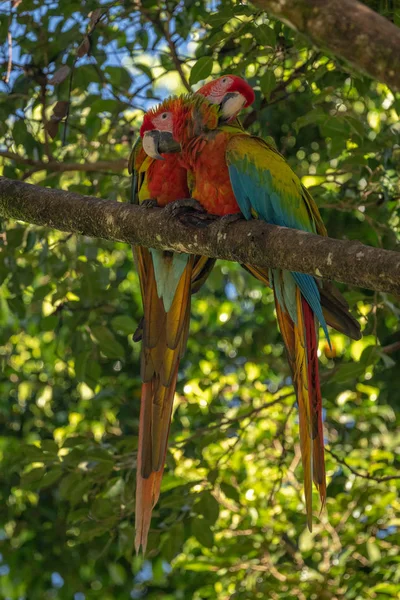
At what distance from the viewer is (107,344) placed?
8.32ft

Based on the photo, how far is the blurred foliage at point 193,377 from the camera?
7.87 ft

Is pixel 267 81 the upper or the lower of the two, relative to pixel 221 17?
lower

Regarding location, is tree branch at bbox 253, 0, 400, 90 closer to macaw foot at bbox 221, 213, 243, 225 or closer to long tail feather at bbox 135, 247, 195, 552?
macaw foot at bbox 221, 213, 243, 225

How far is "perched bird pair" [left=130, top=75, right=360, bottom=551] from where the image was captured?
78.4 inches

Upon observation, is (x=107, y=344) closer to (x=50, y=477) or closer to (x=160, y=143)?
(x=50, y=477)

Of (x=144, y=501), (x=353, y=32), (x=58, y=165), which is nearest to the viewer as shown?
(x=353, y=32)

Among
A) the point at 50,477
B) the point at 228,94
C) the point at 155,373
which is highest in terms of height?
the point at 228,94

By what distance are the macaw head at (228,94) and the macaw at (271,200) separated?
3 centimetres

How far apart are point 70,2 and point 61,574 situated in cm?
227

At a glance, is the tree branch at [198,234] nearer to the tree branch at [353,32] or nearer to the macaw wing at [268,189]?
the macaw wing at [268,189]

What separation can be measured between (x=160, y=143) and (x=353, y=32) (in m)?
1.19

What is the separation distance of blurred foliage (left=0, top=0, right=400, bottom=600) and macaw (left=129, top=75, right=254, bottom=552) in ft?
0.50

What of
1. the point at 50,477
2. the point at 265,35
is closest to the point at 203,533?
the point at 50,477

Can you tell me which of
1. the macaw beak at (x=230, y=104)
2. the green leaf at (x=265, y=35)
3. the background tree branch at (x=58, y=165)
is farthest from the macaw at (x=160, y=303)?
the background tree branch at (x=58, y=165)
